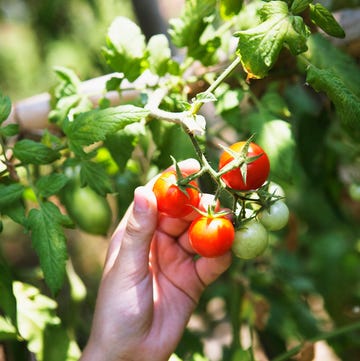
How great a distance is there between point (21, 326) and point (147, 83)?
0.53 metres

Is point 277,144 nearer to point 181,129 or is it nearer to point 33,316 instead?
point 181,129

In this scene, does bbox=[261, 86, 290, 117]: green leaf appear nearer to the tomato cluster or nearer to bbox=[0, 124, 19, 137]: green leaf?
the tomato cluster

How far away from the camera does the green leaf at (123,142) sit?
103 cm

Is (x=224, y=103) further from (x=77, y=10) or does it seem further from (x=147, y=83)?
(x=77, y=10)

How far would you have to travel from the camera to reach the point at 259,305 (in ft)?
4.70

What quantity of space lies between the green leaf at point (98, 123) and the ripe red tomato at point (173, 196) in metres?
0.10

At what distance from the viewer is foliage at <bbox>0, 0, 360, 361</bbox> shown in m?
0.83

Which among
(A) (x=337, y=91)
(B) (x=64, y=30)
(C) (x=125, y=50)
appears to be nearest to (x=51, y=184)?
(C) (x=125, y=50)

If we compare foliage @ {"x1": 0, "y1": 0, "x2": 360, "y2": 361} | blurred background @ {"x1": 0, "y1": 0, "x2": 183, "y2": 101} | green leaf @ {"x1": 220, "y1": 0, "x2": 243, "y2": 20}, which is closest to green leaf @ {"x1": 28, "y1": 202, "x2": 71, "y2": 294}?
foliage @ {"x1": 0, "y1": 0, "x2": 360, "y2": 361}

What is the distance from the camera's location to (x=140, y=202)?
3.04 feet

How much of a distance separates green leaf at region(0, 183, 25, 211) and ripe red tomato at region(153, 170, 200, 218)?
241 mm

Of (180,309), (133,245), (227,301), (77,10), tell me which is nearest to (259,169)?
(133,245)

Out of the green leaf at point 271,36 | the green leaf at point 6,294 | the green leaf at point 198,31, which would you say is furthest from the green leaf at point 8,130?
the green leaf at point 271,36

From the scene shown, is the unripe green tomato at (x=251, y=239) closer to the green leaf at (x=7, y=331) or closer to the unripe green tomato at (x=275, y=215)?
A: the unripe green tomato at (x=275, y=215)
